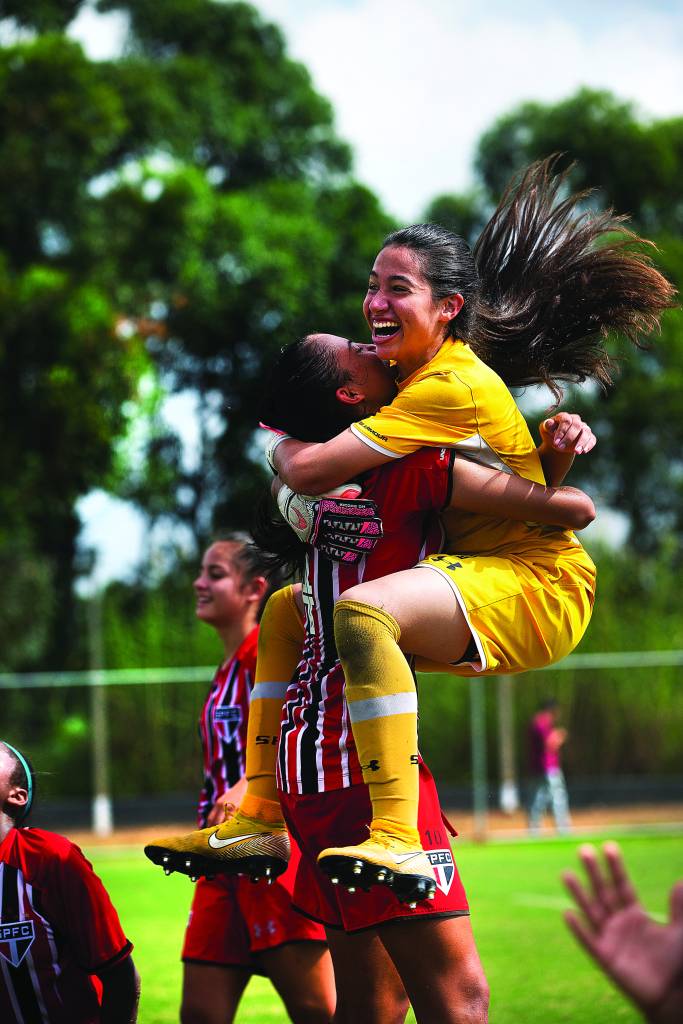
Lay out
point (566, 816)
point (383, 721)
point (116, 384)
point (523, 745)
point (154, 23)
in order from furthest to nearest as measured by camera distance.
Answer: point (154, 23)
point (116, 384)
point (523, 745)
point (566, 816)
point (383, 721)

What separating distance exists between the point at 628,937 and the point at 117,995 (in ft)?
5.65

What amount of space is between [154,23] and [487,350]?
80.4ft

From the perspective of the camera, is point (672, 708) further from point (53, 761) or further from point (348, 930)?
point (348, 930)

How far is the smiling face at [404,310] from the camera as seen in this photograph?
10.9 feet

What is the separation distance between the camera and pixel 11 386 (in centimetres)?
2030

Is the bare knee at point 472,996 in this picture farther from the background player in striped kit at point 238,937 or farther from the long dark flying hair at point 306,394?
the background player in striped kit at point 238,937

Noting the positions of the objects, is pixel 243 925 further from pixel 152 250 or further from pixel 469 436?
pixel 152 250

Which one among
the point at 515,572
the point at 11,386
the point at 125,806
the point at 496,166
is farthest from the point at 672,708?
the point at 515,572

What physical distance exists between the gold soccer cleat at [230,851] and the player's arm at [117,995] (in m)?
0.28

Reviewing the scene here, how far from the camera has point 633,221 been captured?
26.3m

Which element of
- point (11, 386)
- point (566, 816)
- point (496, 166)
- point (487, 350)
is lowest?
point (566, 816)

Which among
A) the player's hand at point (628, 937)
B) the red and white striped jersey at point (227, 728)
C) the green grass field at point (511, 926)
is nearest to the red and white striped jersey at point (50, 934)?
the red and white striped jersey at point (227, 728)

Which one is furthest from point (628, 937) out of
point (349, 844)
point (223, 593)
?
point (223, 593)

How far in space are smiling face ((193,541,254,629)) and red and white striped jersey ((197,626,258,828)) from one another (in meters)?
0.23
